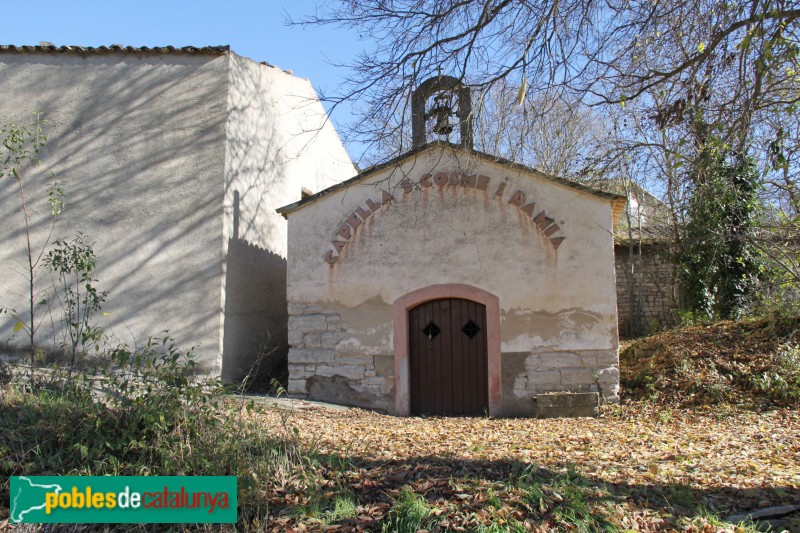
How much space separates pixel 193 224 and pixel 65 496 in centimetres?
579

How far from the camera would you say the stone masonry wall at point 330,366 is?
9203 millimetres

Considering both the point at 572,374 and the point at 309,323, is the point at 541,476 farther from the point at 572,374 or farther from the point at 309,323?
the point at 309,323

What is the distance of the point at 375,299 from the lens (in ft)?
30.7

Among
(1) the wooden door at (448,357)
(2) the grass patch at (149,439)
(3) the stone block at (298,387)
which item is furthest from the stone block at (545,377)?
(2) the grass patch at (149,439)

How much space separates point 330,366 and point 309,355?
0.37 m

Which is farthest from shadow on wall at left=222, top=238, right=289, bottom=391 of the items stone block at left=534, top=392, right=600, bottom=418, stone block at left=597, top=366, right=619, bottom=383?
stone block at left=597, top=366, right=619, bottom=383

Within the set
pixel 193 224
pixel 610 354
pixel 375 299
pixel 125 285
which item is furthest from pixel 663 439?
pixel 125 285

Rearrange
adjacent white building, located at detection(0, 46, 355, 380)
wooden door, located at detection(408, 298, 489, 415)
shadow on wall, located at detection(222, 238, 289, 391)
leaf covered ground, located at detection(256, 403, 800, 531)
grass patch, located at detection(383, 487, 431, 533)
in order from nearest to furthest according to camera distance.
A: grass patch, located at detection(383, 487, 431, 533) < leaf covered ground, located at detection(256, 403, 800, 531) < wooden door, located at detection(408, 298, 489, 415) < adjacent white building, located at detection(0, 46, 355, 380) < shadow on wall, located at detection(222, 238, 289, 391)

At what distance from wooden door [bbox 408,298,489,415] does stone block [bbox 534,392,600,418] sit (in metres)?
0.94

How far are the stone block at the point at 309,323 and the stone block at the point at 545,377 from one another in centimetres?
315

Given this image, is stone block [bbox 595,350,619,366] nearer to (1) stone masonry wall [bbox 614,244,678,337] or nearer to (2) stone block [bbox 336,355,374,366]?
(2) stone block [bbox 336,355,374,366]

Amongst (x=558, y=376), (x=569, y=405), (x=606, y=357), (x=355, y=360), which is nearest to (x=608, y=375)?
(x=606, y=357)

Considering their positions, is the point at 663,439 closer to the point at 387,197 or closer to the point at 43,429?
the point at 387,197

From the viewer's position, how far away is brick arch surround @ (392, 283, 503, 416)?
29.3 ft
